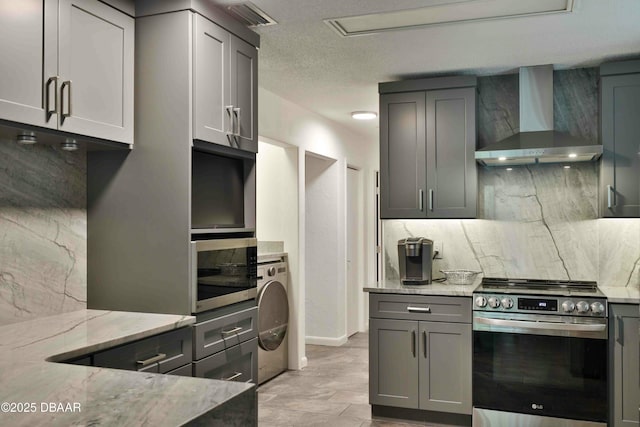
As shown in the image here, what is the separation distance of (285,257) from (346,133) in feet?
6.53

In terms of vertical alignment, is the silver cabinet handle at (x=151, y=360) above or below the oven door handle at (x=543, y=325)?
above

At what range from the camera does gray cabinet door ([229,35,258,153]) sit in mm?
3014

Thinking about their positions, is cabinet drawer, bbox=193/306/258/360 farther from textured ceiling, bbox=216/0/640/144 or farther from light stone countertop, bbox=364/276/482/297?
textured ceiling, bbox=216/0/640/144

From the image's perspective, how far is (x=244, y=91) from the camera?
3.13 m

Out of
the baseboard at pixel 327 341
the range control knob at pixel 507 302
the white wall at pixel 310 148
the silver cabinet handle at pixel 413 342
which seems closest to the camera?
the range control knob at pixel 507 302

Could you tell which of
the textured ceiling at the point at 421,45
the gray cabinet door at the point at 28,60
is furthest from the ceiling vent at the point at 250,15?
the gray cabinet door at the point at 28,60

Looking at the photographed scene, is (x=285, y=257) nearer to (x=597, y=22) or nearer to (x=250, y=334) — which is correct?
(x=250, y=334)

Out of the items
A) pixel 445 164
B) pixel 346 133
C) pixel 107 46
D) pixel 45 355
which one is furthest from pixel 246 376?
pixel 346 133

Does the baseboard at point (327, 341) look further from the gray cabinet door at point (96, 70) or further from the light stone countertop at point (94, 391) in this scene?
the light stone countertop at point (94, 391)

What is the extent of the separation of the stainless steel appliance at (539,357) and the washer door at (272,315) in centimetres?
174

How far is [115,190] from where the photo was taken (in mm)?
2811

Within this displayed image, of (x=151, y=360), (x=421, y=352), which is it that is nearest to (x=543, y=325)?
(x=421, y=352)

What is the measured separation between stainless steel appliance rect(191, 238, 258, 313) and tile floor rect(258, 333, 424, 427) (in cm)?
120

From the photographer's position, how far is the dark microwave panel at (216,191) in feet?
9.68
